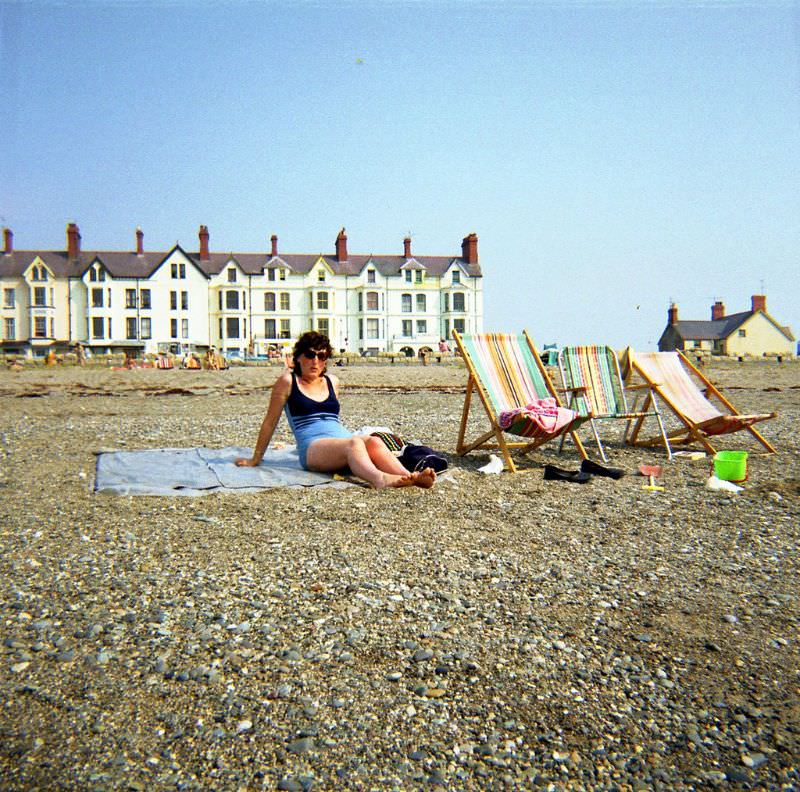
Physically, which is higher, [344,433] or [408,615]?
[344,433]

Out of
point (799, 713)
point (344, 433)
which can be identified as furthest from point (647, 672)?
point (344, 433)

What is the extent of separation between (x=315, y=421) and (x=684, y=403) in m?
3.71

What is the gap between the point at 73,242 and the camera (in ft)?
177

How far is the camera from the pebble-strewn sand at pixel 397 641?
1.96 m

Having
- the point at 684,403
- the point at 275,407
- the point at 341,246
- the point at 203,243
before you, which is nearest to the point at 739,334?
the point at 341,246

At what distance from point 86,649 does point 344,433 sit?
340 centimetres

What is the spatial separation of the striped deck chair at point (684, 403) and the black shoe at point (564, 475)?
164 cm

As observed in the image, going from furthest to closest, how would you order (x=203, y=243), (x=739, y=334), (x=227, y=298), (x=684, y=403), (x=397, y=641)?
(x=739, y=334) → (x=203, y=243) → (x=227, y=298) → (x=684, y=403) → (x=397, y=641)

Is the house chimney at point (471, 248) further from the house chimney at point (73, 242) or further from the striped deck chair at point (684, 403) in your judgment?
the striped deck chair at point (684, 403)

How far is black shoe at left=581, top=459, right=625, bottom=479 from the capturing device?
5.81 meters

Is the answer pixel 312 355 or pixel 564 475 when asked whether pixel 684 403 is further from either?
pixel 312 355

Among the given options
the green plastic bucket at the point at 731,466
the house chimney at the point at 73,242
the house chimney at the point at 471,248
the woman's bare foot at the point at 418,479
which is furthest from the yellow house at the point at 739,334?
the woman's bare foot at the point at 418,479

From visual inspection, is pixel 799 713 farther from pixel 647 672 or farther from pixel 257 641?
pixel 257 641

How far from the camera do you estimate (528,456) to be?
6.94m
